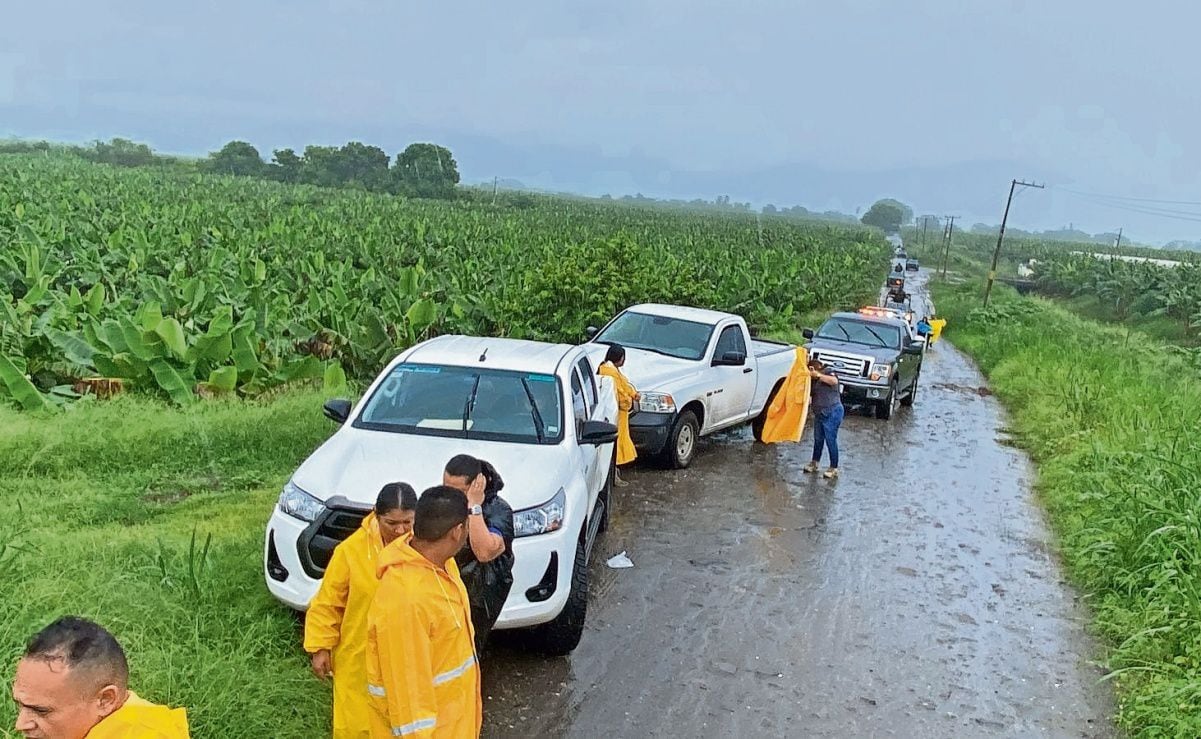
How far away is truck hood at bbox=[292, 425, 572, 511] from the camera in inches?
215

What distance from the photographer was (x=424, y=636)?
3.09 meters

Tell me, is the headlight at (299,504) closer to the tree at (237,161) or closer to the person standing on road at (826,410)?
the person standing on road at (826,410)

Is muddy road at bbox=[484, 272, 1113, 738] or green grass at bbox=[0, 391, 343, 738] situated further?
muddy road at bbox=[484, 272, 1113, 738]

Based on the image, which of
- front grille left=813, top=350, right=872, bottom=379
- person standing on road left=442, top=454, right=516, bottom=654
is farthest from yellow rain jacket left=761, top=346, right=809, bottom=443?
person standing on road left=442, top=454, right=516, bottom=654

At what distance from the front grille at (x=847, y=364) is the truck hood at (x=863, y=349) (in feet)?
0.44

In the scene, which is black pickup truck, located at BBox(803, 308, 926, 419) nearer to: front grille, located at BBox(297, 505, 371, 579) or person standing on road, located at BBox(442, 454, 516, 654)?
front grille, located at BBox(297, 505, 371, 579)

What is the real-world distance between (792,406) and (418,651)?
374 inches

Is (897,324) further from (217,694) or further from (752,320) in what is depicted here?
(217,694)

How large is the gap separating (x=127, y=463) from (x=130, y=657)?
4.73 m

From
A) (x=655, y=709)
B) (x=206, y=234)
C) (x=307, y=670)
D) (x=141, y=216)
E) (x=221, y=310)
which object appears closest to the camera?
(x=307, y=670)

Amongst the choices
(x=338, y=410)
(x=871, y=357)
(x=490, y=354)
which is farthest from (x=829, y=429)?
(x=338, y=410)

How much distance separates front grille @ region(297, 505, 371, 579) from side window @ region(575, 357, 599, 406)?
2.86 meters

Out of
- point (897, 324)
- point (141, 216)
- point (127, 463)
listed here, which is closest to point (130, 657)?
point (127, 463)

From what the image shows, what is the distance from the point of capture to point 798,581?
778cm
